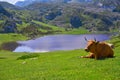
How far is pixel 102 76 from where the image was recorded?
1992 cm

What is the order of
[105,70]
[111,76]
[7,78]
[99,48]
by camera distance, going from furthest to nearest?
[99,48]
[7,78]
[105,70]
[111,76]

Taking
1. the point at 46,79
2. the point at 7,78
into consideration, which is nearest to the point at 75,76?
the point at 46,79

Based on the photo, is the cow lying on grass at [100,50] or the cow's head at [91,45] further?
the cow lying on grass at [100,50]

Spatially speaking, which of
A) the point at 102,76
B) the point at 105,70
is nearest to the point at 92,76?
the point at 102,76

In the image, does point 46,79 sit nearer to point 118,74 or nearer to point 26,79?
point 26,79

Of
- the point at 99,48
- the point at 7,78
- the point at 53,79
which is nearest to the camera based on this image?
the point at 53,79

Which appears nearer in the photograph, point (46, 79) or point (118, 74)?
point (118, 74)

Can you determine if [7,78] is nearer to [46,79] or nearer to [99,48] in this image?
[46,79]

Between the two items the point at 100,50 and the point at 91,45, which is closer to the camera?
the point at 91,45

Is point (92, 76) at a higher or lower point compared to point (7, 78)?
higher

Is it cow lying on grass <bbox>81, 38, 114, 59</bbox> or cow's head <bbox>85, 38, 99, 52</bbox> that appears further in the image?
cow lying on grass <bbox>81, 38, 114, 59</bbox>

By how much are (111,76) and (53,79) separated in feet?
14.4

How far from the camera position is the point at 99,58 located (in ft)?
103

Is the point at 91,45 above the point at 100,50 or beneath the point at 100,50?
above
